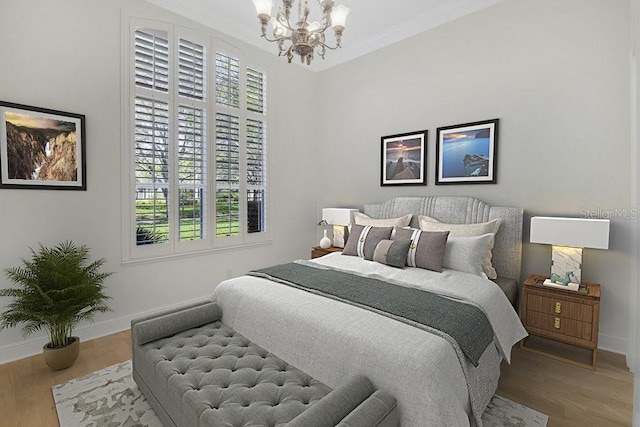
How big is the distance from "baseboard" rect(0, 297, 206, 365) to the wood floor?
68mm

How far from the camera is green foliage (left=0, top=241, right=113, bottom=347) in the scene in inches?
89.9

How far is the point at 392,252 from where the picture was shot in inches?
Answer: 115

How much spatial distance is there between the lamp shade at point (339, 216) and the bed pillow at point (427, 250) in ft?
3.98

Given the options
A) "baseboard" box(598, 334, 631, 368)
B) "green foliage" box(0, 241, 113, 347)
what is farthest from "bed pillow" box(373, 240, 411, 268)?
"green foliage" box(0, 241, 113, 347)

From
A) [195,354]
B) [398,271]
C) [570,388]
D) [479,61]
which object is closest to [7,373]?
[195,354]

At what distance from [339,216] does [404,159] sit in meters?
1.10

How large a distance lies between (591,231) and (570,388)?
1155 mm

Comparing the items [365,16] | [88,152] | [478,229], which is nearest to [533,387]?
[478,229]

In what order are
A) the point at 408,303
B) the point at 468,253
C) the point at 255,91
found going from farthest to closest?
the point at 255,91 < the point at 468,253 < the point at 408,303

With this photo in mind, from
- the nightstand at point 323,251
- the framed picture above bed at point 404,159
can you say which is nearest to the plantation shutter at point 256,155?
the nightstand at point 323,251

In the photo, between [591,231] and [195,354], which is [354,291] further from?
[591,231]

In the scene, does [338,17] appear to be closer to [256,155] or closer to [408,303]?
[408,303]

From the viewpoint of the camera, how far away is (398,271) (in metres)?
2.77

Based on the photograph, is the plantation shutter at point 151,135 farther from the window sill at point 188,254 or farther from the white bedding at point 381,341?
the white bedding at point 381,341
